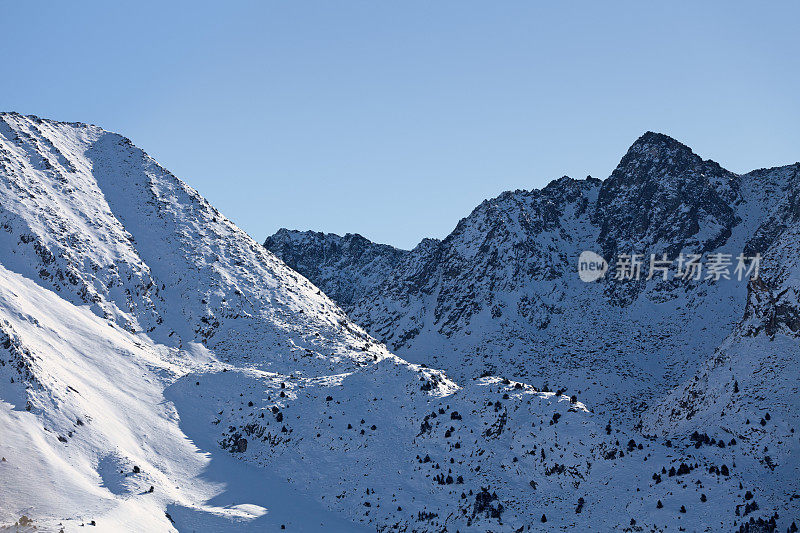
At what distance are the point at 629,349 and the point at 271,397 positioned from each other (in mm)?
53683

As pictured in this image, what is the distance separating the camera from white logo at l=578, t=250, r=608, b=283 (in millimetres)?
106312

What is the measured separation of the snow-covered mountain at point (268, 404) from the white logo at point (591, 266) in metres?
13.2

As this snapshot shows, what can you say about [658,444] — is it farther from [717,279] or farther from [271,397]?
[717,279]

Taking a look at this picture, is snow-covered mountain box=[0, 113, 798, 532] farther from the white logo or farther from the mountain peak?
the mountain peak

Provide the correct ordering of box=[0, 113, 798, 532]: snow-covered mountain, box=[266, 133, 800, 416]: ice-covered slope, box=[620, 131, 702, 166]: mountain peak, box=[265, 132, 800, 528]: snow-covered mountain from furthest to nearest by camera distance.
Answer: box=[620, 131, 702, 166]: mountain peak, box=[266, 133, 800, 416]: ice-covered slope, box=[265, 132, 800, 528]: snow-covered mountain, box=[0, 113, 798, 532]: snow-covered mountain

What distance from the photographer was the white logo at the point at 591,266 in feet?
349

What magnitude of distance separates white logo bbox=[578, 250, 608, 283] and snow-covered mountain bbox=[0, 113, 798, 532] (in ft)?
43.4

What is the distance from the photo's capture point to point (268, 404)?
5475cm

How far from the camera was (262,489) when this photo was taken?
43844 mm
